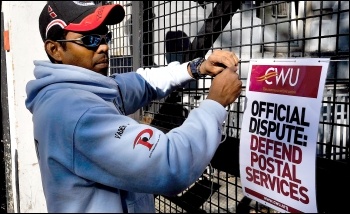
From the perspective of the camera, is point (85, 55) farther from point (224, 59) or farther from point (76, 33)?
point (224, 59)

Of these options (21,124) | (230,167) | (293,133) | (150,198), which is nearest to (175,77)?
(230,167)

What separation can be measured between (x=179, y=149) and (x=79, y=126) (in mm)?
433

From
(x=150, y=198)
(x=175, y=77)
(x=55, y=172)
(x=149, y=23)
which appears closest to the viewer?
(x=55, y=172)

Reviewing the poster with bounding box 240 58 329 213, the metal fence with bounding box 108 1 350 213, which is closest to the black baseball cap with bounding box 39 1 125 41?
the metal fence with bounding box 108 1 350 213

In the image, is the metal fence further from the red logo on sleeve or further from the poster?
the red logo on sleeve

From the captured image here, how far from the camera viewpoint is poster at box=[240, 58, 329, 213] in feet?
5.13

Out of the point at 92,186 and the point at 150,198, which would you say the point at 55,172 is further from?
the point at 150,198

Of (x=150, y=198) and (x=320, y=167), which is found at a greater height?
(x=320, y=167)

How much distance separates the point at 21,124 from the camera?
4035 mm

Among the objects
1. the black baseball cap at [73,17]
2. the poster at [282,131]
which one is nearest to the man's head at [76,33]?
the black baseball cap at [73,17]

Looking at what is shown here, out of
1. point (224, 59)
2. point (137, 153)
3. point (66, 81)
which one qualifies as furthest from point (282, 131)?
point (66, 81)

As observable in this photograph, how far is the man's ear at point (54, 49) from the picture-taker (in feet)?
6.43

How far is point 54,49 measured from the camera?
6.48 ft

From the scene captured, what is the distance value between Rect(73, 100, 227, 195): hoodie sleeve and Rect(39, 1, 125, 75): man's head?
1.53 ft
